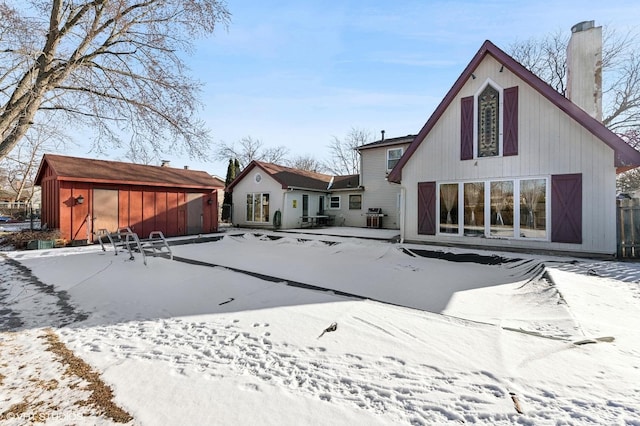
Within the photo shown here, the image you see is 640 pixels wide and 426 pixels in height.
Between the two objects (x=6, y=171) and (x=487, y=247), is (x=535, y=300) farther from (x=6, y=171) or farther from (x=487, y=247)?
(x=6, y=171)

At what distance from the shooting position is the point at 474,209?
937cm

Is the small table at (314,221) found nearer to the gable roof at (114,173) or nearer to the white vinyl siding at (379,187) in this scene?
the white vinyl siding at (379,187)

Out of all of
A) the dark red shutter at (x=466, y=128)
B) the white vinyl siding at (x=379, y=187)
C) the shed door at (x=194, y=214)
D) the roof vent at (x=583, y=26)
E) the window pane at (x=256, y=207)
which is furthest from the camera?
the window pane at (x=256, y=207)

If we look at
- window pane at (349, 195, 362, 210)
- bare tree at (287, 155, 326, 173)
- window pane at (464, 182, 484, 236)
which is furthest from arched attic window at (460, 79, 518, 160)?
bare tree at (287, 155, 326, 173)

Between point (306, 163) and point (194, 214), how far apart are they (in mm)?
31035

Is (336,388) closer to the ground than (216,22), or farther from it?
closer to the ground

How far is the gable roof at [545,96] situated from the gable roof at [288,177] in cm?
693

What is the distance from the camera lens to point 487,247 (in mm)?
8953

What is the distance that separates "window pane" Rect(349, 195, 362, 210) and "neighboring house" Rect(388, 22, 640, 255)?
6877mm

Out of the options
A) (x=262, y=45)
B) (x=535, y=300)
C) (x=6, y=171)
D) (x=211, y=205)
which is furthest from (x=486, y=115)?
(x=6, y=171)

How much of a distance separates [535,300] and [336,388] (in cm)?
388

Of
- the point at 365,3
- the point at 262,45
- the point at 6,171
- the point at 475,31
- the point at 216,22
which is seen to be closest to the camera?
the point at 216,22

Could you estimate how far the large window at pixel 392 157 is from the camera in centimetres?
1624

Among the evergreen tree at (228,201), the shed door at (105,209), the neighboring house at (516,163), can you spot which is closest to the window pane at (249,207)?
the evergreen tree at (228,201)
